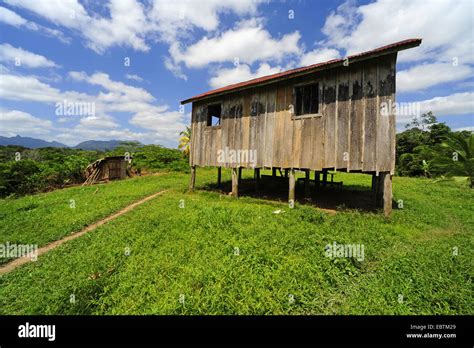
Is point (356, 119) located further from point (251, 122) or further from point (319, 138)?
point (251, 122)

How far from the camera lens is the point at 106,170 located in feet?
66.1

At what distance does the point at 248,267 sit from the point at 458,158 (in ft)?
48.8

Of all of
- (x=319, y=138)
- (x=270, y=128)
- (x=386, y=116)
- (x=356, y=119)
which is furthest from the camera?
(x=270, y=128)

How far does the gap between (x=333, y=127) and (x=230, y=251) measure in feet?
20.6

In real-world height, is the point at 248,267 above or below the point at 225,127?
below

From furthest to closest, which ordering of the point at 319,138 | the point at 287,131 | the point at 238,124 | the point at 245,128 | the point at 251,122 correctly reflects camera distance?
the point at 238,124
the point at 245,128
the point at 251,122
the point at 287,131
the point at 319,138

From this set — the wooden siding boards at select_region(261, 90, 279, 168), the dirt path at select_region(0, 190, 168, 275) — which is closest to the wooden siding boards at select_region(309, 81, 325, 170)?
the wooden siding boards at select_region(261, 90, 279, 168)

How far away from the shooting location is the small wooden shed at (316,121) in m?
7.71

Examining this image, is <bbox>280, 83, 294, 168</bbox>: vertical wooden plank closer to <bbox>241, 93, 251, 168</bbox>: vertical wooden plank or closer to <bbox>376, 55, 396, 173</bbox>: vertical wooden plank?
<bbox>241, 93, 251, 168</bbox>: vertical wooden plank

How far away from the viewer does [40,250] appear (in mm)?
6863

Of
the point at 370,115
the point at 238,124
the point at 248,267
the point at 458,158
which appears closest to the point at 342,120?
the point at 370,115

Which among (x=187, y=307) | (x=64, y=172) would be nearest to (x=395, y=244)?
(x=187, y=307)
